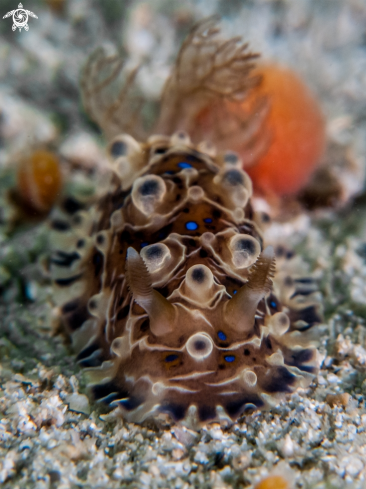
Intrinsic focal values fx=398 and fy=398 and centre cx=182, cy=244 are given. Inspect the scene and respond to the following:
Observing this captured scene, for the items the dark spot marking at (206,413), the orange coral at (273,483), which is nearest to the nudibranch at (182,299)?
the dark spot marking at (206,413)

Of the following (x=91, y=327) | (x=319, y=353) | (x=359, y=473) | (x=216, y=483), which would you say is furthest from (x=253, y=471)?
(x=91, y=327)

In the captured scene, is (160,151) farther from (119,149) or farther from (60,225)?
(60,225)

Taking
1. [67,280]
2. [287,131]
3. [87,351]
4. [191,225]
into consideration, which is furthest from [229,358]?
[287,131]

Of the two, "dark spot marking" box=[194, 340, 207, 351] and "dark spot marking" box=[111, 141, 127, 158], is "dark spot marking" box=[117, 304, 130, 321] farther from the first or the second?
"dark spot marking" box=[111, 141, 127, 158]

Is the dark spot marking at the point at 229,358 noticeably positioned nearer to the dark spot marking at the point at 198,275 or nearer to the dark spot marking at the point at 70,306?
the dark spot marking at the point at 198,275

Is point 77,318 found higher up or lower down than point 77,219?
lower down
